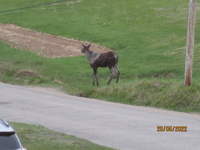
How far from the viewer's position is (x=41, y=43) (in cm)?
3950

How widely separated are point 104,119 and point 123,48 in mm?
18547

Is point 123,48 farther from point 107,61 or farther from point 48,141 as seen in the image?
point 48,141

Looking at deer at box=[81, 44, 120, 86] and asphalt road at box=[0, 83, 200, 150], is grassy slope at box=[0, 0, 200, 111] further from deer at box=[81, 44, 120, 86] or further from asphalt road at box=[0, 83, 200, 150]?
asphalt road at box=[0, 83, 200, 150]

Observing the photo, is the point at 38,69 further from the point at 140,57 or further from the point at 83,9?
the point at 83,9

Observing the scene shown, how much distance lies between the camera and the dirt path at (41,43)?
35.9 metres

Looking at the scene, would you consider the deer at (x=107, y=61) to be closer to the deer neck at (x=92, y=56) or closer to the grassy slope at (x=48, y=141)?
the deer neck at (x=92, y=56)

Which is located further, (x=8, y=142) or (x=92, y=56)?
(x=92, y=56)

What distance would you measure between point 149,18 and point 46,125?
28.5 metres

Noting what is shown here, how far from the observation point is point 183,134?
50.4ft

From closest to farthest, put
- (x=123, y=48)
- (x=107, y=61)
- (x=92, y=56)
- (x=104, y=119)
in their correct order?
(x=104, y=119) < (x=107, y=61) < (x=92, y=56) < (x=123, y=48)

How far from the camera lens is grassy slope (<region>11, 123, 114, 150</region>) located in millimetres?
12297

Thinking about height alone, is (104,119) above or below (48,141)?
below

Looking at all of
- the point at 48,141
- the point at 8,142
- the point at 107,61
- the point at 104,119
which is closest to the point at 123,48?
the point at 107,61
